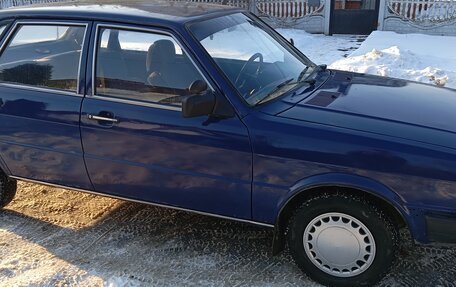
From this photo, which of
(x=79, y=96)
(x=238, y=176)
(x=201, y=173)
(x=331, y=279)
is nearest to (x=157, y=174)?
(x=201, y=173)

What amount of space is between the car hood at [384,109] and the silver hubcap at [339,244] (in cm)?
60

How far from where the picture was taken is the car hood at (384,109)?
110 inches

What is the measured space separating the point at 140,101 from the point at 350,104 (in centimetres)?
142

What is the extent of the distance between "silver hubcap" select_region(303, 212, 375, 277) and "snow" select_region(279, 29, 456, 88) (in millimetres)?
4342

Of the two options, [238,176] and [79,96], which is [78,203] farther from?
[238,176]

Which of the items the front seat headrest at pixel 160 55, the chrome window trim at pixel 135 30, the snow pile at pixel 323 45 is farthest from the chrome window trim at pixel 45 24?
the snow pile at pixel 323 45

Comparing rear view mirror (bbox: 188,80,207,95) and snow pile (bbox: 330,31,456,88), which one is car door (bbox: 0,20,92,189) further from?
snow pile (bbox: 330,31,456,88)

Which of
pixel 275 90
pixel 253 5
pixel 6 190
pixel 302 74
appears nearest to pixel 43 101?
pixel 6 190

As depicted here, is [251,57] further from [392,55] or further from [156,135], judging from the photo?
[392,55]

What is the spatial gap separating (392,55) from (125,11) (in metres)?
5.66

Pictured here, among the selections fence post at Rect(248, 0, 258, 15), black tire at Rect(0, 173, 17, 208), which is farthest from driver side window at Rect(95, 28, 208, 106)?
fence post at Rect(248, 0, 258, 15)

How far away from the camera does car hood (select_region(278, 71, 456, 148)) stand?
110 inches

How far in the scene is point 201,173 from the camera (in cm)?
309

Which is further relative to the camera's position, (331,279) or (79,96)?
(79,96)
